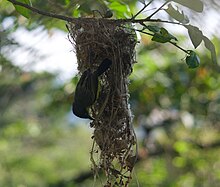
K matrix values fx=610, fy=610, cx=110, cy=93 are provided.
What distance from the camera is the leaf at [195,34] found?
4.65ft

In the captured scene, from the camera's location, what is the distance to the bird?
153 centimetres

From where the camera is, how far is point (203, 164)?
4.68 meters

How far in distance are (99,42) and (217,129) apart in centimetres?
306

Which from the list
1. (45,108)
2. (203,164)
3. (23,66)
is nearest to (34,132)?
(45,108)

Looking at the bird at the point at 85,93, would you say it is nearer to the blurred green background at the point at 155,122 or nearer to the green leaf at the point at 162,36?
the green leaf at the point at 162,36

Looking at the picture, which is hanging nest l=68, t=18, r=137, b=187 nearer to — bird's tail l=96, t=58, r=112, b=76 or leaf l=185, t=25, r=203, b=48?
bird's tail l=96, t=58, r=112, b=76

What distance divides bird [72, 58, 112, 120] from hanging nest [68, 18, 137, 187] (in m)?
0.06

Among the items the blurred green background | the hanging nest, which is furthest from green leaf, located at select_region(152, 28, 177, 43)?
the blurred green background

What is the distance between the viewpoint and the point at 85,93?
1.53m

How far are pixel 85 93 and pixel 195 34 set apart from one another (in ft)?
1.03

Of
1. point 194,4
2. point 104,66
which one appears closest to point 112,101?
point 104,66

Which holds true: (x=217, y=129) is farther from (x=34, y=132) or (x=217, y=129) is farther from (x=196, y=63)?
(x=196, y=63)

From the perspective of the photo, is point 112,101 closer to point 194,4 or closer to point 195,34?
point 195,34

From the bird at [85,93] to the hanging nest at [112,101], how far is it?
6cm
